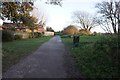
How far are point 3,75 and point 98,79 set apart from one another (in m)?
3.55

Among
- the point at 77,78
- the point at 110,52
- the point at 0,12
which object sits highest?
the point at 0,12

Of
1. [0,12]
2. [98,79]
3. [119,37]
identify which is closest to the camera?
[98,79]

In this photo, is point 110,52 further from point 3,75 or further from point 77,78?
point 3,75

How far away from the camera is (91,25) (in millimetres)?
105062

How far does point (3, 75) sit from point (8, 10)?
49.9 ft

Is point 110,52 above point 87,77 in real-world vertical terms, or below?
above

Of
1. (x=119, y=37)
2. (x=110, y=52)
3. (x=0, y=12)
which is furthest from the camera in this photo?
(x=0, y=12)

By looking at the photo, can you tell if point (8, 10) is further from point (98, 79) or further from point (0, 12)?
point (98, 79)

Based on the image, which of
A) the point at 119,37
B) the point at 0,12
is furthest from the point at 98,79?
the point at 0,12

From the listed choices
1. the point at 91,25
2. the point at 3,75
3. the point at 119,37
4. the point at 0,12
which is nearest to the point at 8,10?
the point at 0,12

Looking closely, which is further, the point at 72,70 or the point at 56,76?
the point at 72,70

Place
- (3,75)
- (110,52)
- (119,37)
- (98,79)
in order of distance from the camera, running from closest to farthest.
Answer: (98,79), (3,75), (110,52), (119,37)

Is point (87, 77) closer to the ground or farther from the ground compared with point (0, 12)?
closer to the ground

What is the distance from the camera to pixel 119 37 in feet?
41.1
